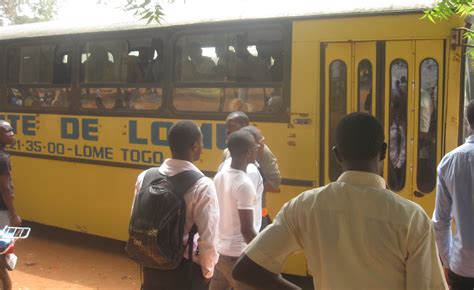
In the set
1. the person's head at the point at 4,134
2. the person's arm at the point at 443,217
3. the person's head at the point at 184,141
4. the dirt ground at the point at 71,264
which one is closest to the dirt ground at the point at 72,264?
the dirt ground at the point at 71,264

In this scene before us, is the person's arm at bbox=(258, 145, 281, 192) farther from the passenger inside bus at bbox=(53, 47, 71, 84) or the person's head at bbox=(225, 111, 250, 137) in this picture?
the passenger inside bus at bbox=(53, 47, 71, 84)

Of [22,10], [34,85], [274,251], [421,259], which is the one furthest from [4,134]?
[22,10]

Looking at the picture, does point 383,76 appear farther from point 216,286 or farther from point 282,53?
point 216,286

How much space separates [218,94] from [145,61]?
1075 millimetres

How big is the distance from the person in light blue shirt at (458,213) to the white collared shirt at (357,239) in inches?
52.2

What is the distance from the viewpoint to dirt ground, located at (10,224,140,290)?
570cm

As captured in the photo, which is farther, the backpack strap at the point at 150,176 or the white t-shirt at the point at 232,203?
the white t-shirt at the point at 232,203

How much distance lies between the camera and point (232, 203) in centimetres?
327

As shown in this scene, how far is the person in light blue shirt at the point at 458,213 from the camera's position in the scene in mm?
2848

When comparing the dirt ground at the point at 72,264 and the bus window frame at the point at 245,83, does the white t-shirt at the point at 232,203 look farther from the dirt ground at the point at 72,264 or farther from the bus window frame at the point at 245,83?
the dirt ground at the point at 72,264

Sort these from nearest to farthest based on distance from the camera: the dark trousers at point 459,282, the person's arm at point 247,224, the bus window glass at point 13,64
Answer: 1. the dark trousers at point 459,282
2. the person's arm at point 247,224
3. the bus window glass at point 13,64

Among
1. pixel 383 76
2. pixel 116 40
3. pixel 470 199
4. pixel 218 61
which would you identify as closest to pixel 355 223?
pixel 470 199

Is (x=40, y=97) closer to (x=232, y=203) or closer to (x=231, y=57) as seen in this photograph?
(x=231, y=57)

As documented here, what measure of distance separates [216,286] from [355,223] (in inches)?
82.6
